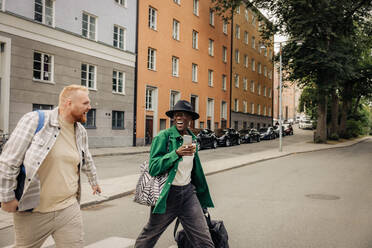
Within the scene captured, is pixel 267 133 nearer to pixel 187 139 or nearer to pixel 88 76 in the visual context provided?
pixel 88 76

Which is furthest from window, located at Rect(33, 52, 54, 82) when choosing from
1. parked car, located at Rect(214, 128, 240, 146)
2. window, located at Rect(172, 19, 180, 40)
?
window, located at Rect(172, 19, 180, 40)

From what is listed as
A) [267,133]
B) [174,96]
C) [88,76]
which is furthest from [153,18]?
[267,133]

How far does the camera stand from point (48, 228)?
2.80m

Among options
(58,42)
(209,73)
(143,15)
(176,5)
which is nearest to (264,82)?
(209,73)

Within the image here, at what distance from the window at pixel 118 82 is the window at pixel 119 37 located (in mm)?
1872

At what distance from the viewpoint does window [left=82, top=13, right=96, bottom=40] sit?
74.1 feet

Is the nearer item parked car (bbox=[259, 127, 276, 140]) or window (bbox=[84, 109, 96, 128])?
window (bbox=[84, 109, 96, 128])

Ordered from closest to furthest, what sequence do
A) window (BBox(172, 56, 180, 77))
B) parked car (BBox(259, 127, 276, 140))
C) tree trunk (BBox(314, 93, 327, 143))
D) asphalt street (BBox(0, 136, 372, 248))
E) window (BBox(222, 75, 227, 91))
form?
asphalt street (BBox(0, 136, 372, 248)), window (BBox(172, 56, 180, 77)), tree trunk (BBox(314, 93, 327, 143)), parked car (BBox(259, 127, 276, 140)), window (BBox(222, 75, 227, 91))

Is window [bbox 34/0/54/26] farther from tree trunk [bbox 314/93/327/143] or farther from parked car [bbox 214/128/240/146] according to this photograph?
tree trunk [bbox 314/93/327/143]

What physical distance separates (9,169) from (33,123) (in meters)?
0.37

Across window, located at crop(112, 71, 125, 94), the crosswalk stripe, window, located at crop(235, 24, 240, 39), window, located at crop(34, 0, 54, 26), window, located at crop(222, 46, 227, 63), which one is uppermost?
window, located at crop(235, 24, 240, 39)

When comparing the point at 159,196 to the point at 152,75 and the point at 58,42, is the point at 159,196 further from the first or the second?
the point at 152,75

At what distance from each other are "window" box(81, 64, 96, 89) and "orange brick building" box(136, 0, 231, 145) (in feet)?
13.8

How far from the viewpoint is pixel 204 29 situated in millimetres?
36031
